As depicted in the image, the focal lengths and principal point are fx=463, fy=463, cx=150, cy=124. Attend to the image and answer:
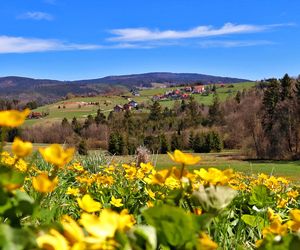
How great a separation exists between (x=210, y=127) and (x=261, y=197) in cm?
8240

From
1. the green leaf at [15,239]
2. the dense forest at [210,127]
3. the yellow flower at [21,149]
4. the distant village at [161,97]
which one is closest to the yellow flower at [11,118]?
the yellow flower at [21,149]

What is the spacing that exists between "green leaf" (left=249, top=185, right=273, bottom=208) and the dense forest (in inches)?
953

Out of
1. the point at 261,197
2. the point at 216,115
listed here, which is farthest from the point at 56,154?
the point at 216,115

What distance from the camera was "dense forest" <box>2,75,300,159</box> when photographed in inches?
2057

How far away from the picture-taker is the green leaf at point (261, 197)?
2289mm

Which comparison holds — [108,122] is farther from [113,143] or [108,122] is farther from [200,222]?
[200,222]

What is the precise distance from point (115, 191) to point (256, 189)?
1.10 metres

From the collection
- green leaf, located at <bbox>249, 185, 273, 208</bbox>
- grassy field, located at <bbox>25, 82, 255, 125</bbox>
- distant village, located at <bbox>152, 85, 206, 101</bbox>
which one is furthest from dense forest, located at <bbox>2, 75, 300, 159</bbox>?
distant village, located at <bbox>152, 85, 206, 101</bbox>

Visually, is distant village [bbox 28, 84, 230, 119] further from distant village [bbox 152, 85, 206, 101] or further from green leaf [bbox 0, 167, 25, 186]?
green leaf [bbox 0, 167, 25, 186]

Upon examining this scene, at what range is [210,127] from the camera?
8406cm

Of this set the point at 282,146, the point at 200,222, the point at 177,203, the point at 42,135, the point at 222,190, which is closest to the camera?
the point at 200,222

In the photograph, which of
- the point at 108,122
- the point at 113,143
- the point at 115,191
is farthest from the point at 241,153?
the point at 115,191

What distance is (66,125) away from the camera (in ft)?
290

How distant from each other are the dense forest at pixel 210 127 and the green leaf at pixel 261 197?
79.5ft
